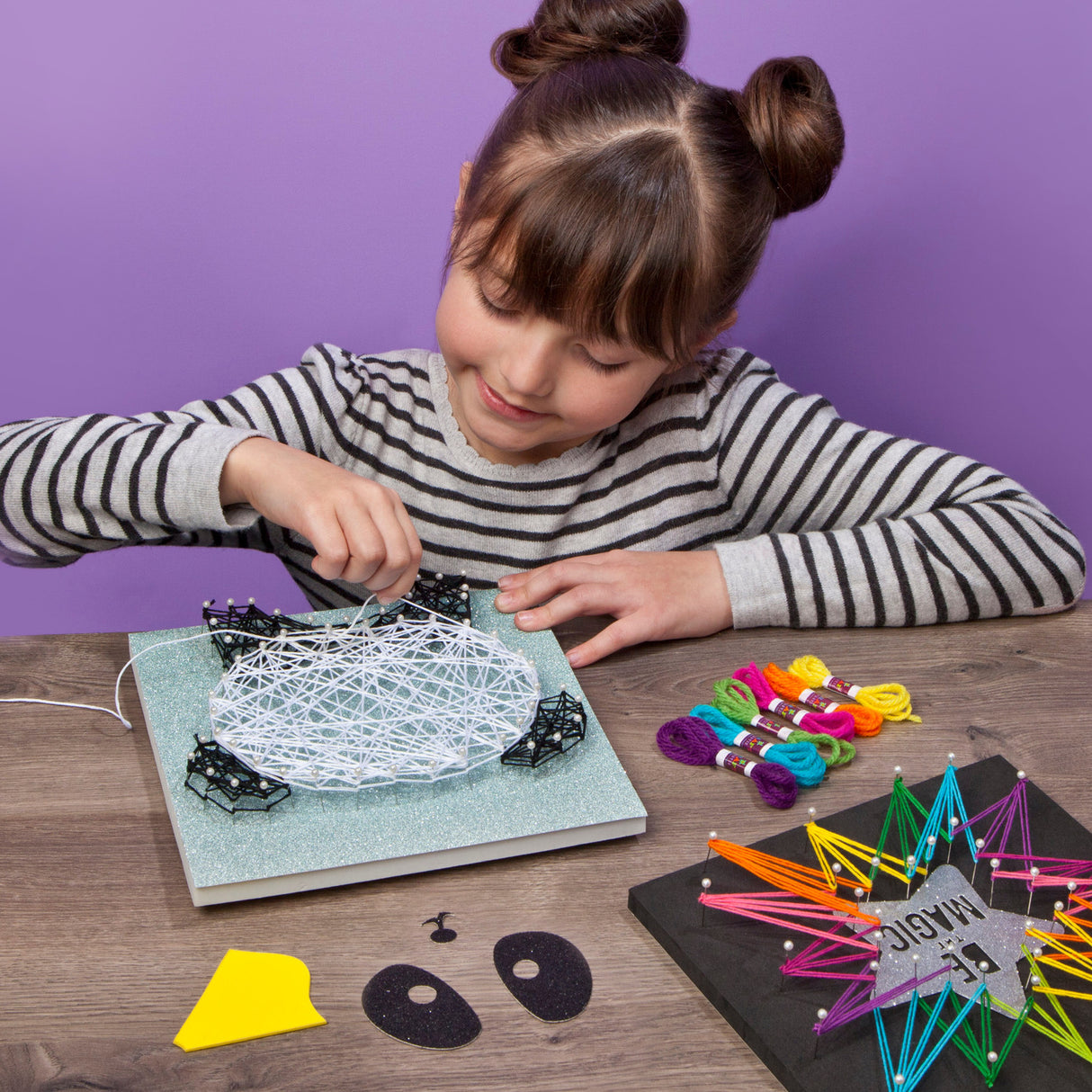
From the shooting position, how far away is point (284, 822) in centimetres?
55

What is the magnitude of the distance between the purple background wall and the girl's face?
0.56 meters

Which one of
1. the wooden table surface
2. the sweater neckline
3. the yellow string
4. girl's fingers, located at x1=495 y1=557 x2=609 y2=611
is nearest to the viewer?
the wooden table surface

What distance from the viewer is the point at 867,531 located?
875mm

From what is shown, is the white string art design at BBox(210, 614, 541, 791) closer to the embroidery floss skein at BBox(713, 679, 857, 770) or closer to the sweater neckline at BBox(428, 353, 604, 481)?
the embroidery floss skein at BBox(713, 679, 857, 770)

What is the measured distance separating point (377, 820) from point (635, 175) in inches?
17.6

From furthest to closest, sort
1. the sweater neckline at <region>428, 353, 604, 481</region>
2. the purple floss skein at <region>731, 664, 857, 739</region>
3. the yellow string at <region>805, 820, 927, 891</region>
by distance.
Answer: the sweater neckline at <region>428, 353, 604, 481</region> → the purple floss skein at <region>731, 664, 857, 739</region> → the yellow string at <region>805, 820, 927, 891</region>

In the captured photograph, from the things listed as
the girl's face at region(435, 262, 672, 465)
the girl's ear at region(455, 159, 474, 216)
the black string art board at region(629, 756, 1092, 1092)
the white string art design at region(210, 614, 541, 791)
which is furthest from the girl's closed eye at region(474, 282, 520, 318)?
the black string art board at region(629, 756, 1092, 1092)

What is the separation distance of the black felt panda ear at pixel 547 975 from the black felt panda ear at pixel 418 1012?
0.02 metres

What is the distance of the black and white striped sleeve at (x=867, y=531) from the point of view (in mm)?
814

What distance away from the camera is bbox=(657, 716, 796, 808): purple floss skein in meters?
0.62

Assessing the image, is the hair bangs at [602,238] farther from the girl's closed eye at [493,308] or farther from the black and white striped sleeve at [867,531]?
the black and white striped sleeve at [867,531]

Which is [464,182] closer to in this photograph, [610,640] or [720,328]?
[720,328]

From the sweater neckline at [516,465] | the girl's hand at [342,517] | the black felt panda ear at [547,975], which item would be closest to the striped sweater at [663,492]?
the sweater neckline at [516,465]

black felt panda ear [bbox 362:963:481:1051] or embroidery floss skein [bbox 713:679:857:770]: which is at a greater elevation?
embroidery floss skein [bbox 713:679:857:770]
